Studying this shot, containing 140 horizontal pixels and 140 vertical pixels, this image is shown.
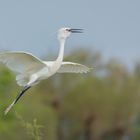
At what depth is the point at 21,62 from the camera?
13203mm

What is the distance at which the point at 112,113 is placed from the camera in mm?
41781

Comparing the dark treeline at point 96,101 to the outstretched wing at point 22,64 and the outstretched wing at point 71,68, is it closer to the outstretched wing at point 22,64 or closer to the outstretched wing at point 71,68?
the outstretched wing at point 71,68

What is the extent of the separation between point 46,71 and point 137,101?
1152 inches

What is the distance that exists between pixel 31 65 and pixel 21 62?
0.48 feet

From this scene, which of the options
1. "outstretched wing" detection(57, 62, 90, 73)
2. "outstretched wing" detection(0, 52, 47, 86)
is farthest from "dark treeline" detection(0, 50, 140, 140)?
"outstretched wing" detection(0, 52, 47, 86)

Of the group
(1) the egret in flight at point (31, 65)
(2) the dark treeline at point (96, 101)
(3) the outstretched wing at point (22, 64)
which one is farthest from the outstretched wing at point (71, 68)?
(2) the dark treeline at point (96, 101)

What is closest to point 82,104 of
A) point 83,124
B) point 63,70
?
point 83,124

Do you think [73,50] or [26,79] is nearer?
[26,79]

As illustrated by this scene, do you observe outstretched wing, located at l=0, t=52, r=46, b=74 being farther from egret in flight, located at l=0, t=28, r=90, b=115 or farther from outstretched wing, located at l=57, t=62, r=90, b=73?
outstretched wing, located at l=57, t=62, r=90, b=73

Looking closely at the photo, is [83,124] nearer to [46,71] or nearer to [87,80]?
[87,80]

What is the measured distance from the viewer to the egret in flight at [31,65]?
12.8m

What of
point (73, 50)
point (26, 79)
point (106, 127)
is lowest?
point (106, 127)

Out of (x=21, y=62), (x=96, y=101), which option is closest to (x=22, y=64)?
(x=21, y=62)

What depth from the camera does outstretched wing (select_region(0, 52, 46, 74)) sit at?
12.9 m
